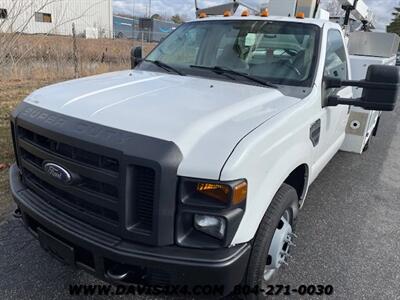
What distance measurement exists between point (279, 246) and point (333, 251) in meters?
1.04

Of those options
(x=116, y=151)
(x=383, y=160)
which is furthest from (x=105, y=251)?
(x=383, y=160)

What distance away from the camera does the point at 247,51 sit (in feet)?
10.4

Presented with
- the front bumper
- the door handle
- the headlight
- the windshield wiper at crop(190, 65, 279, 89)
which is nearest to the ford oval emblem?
the front bumper

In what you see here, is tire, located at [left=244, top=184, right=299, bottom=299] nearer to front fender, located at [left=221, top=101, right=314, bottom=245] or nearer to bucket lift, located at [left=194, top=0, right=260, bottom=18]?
front fender, located at [left=221, top=101, right=314, bottom=245]

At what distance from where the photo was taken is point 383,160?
5.52 m

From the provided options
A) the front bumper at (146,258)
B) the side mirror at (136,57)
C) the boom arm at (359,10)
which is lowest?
the front bumper at (146,258)

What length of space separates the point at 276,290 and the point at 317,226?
1.11 m

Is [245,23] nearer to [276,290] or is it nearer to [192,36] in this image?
[192,36]

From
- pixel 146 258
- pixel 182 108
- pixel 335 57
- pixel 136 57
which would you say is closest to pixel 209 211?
pixel 146 258

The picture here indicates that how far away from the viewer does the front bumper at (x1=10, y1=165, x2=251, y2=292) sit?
5.75 ft

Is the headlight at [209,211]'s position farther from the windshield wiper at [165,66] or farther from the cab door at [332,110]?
the windshield wiper at [165,66]

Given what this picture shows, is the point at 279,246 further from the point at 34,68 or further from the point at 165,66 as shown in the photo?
the point at 34,68

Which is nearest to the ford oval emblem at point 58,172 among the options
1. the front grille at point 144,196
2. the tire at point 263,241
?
the front grille at point 144,196

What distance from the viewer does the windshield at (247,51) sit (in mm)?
2939
